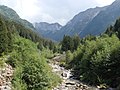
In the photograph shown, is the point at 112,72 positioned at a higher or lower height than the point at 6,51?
lower

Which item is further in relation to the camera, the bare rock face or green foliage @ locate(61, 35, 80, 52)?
green foliage @ locate(61, 35, 80, 52)

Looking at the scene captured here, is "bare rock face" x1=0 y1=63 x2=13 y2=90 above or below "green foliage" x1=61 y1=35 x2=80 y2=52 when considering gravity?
below

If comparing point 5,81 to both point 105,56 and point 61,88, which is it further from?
point 105,56

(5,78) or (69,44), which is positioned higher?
(69,44)

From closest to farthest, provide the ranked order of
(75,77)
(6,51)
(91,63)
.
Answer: (91,63)
(75,77)
(6,51)

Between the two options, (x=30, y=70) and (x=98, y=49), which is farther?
(x=98, y=49)

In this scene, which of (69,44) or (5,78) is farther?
(69,44)

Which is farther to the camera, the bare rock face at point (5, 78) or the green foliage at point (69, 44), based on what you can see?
the green foliage at point (69, 44)

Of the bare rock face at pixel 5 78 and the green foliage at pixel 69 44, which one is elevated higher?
the green foliage at pixel 69 44

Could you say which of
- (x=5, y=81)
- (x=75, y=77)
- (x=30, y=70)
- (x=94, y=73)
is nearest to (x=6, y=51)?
(x=75, y=77)

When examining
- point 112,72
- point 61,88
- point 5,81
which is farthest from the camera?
point 112,72

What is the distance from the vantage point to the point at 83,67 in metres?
65.7

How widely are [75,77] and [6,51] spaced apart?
55.7 ft

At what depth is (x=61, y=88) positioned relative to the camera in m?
49.5
